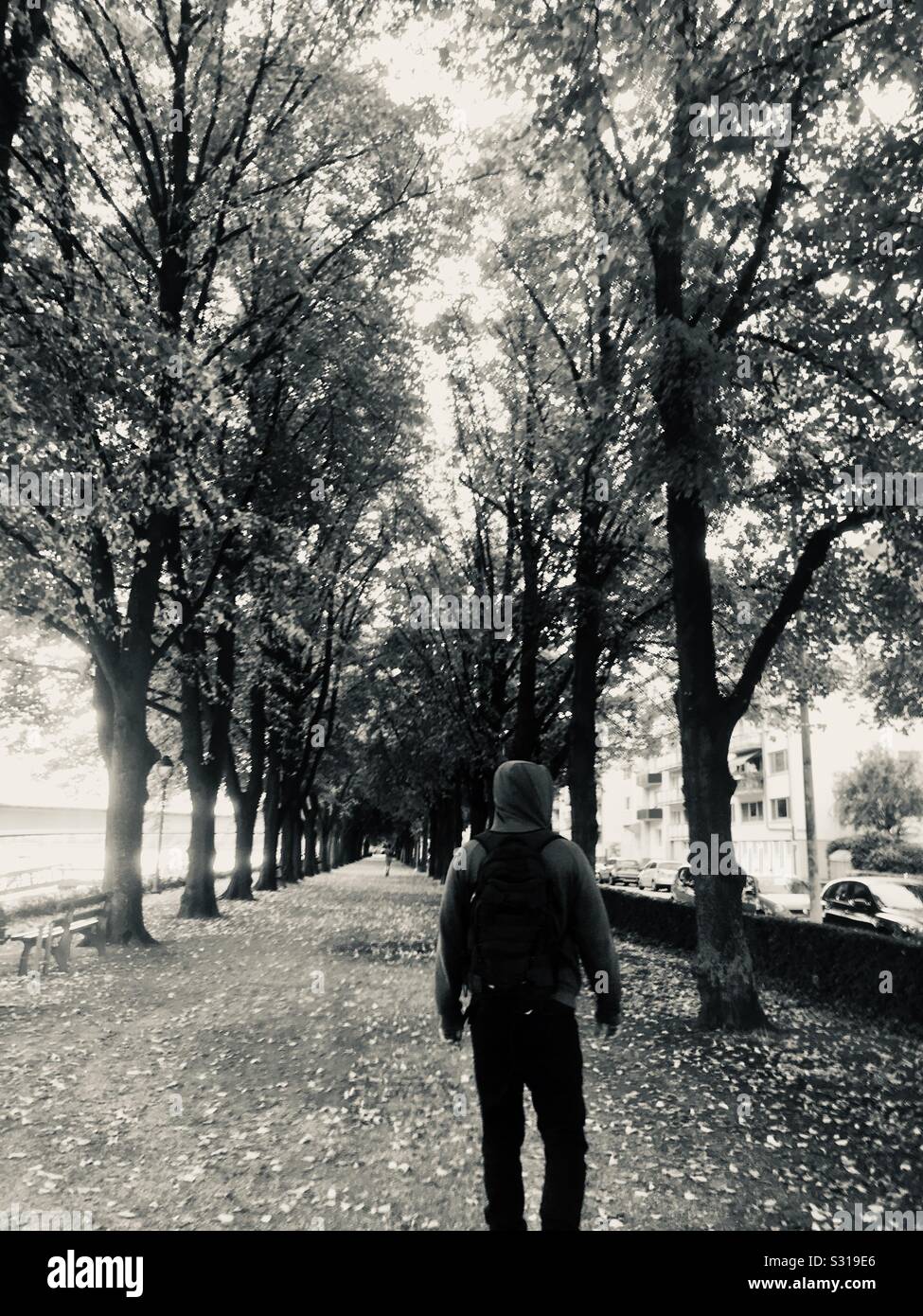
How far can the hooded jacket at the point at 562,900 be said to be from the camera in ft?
12.5

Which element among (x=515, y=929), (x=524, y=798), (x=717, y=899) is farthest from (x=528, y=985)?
(x=717, y=899)

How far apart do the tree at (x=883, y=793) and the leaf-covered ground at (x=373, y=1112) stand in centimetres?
4373

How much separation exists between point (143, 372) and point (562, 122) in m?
5.49

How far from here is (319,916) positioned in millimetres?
23109

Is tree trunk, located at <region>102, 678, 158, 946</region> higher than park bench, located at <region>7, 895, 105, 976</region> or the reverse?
higher

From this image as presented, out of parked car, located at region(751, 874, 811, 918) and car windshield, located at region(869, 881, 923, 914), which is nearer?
car windshield, located at region(869, 881, 923, 914)

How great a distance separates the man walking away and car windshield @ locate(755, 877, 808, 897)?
26.4m

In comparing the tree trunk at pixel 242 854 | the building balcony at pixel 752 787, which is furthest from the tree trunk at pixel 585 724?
the building balcony at pixel 752 787

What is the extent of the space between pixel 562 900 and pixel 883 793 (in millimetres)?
52981

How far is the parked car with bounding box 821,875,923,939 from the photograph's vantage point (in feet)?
61.5

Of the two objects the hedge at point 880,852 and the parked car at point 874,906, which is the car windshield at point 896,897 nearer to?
the parked car at point 874,906

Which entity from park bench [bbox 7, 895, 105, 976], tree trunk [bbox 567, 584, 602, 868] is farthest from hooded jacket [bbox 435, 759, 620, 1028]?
tree trunk [bbox 567, 584, 602, 868]

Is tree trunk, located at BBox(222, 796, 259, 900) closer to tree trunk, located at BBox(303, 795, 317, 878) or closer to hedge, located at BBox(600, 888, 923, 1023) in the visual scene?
hedge, located at BBox(600, 888, 923, 1023)

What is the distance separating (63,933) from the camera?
12.7m
